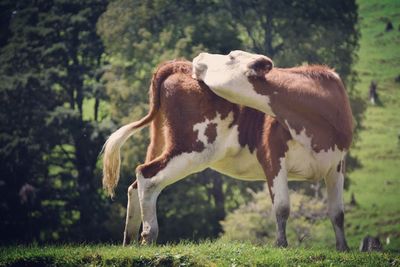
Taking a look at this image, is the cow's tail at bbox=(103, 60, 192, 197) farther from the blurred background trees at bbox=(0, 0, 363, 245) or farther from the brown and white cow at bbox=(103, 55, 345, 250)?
the blurred background trees at bbox=(0, 0, 363, 245)

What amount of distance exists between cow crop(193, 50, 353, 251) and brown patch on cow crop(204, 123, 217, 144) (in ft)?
1.89

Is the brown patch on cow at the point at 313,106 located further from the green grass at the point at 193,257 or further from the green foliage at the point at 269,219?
the green foliage at the point at 269,219

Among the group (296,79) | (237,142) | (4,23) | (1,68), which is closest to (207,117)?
(237,142)

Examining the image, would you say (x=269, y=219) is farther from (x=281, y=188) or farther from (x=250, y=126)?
(x=281, y=188)

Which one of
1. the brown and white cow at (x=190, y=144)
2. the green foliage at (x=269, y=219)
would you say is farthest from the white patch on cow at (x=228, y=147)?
the green foliage at (x=269, y=219)

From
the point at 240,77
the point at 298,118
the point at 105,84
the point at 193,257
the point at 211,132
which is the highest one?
the point at 240,77

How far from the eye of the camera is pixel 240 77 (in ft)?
52.3

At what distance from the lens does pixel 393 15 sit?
2746 inches

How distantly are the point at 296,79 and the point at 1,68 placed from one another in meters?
33.8

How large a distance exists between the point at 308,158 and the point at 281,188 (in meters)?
0.71

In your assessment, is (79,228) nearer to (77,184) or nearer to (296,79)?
(77,184)

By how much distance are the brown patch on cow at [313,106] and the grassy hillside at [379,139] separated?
81.7ft

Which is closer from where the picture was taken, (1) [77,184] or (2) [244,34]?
(1) [77,184]

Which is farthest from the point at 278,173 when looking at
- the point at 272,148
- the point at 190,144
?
the point at 190,144
